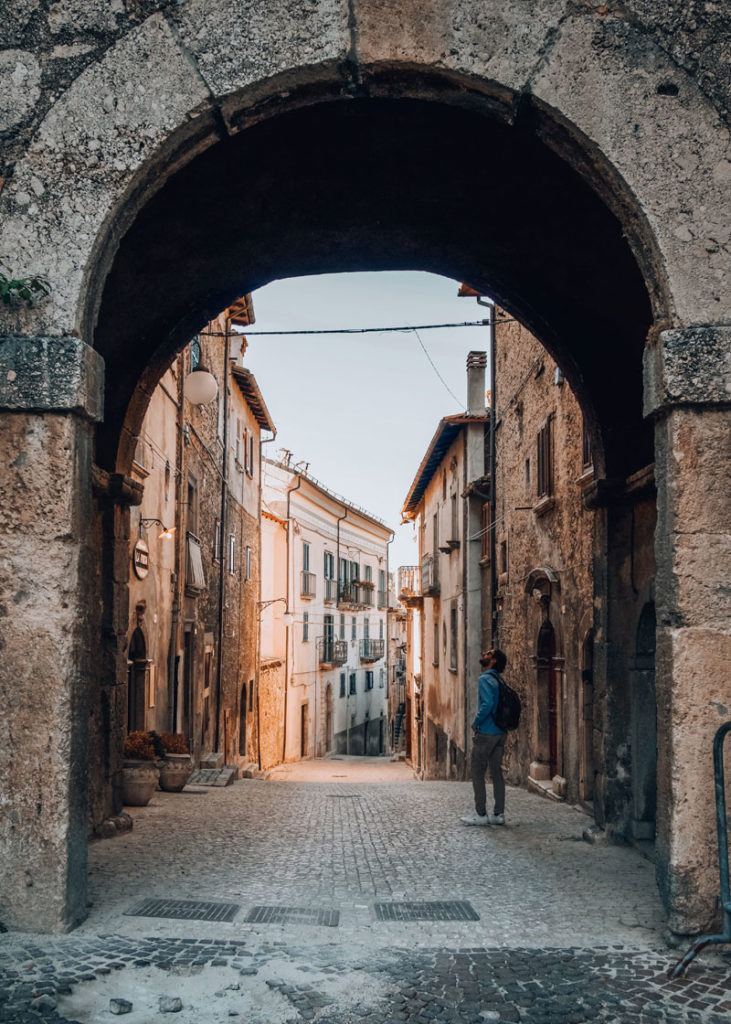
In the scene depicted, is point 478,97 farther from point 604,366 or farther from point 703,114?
point 604,366

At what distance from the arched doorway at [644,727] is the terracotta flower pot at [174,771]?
5129mm

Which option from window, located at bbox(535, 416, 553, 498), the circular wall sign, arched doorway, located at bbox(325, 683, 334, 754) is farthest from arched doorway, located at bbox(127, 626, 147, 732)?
arched doorway, located at bbox(325, 683, 334, 754)

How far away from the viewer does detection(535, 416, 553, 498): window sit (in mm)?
12383

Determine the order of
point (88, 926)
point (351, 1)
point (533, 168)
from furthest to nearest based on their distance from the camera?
point (533, 168), point (351, 1), point (88, 926)

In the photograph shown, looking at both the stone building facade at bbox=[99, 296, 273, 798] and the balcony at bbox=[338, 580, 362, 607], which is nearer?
the stone building facade at bbox=[99, 296, 273, 798]

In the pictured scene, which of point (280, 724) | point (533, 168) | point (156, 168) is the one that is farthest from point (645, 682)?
point (280, 724)

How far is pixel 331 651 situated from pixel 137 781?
92.7 feet

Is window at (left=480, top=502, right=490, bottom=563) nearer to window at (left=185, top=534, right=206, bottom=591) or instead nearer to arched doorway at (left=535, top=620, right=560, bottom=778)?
arched doorway at (left=535, top=620, right=560, bottom=778)

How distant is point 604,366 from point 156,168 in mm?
4197

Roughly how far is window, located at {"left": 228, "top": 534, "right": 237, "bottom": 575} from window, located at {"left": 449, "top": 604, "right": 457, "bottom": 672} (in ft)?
16.2

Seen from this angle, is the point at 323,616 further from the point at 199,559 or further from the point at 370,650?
the point at 199,559

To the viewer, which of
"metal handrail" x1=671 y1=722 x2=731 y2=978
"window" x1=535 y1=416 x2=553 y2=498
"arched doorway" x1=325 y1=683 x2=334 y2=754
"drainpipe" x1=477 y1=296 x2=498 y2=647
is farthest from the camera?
"arched doorway" x1=325 y1=683 x2=334 y2=754

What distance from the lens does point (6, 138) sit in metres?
4.95

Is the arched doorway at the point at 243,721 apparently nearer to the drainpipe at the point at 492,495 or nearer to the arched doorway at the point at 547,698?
the drainpipe at the point at 492,495
